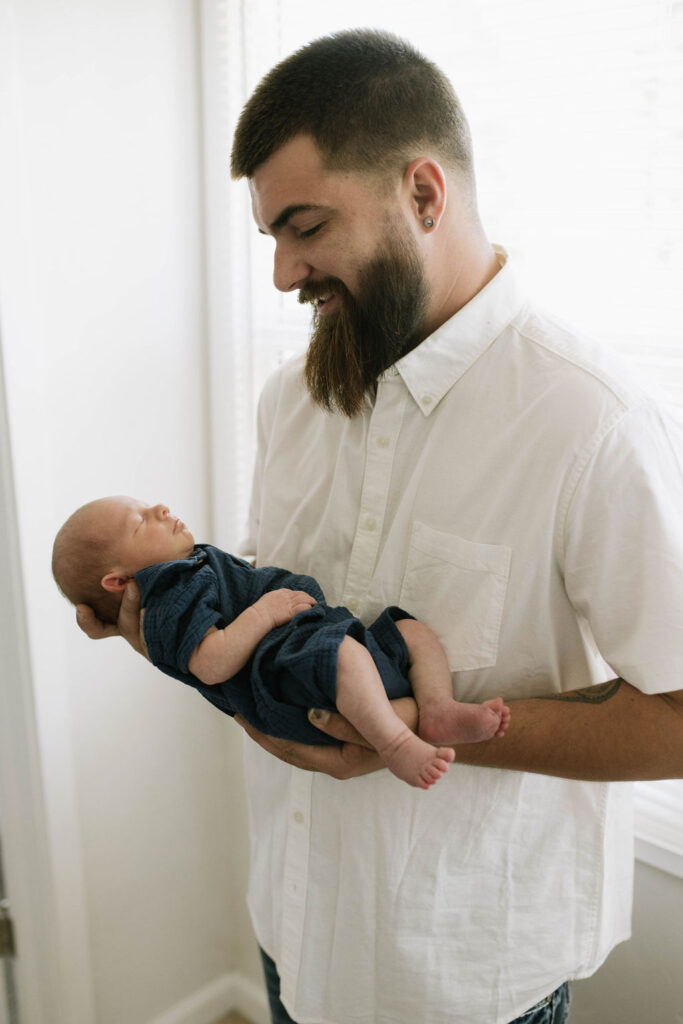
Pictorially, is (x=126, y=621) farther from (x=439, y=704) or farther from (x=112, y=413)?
(x=112, y=413)

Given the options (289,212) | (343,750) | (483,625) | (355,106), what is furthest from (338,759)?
(355,106)

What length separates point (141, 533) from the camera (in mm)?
1311

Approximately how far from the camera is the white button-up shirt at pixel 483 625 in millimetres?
1053

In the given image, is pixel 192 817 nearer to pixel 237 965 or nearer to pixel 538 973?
pixel 237 965

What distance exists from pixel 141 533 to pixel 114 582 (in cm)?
9

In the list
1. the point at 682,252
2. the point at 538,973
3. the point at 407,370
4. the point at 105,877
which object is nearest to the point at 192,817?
the point at 105,877

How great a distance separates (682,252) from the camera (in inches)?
53.9

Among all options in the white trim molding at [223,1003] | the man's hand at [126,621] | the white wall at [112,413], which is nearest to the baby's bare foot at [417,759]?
the man's hand at [126,621]

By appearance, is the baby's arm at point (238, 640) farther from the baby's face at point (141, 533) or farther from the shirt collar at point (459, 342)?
the shirt collar at point (459, 342)

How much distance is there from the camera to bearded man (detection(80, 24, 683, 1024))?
1056 millimetres

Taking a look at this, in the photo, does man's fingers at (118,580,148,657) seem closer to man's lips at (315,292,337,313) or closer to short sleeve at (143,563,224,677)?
short sleeve at (143,563,224,677)

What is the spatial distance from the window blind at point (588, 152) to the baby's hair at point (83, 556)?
2.48 feet

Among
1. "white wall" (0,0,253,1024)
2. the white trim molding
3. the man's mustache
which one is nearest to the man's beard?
the man's mustache

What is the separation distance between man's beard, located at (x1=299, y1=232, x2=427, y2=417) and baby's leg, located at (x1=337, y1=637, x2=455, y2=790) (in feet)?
1.32
